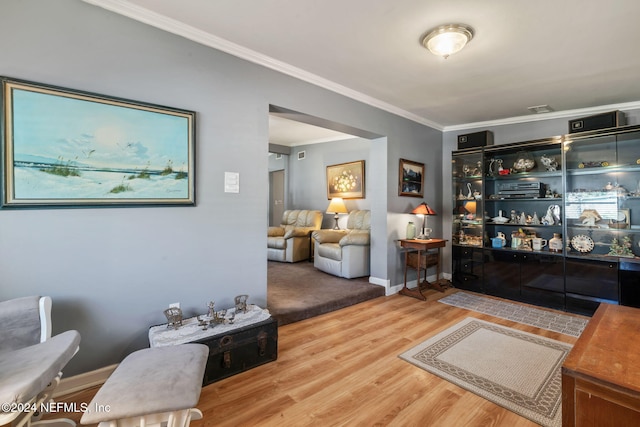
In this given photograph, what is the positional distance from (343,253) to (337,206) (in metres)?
1.63

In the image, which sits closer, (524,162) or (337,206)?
(524,162)

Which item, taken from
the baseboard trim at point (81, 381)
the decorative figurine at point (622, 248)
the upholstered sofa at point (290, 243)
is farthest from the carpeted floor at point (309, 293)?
the decorative figurine at point (622, 248)

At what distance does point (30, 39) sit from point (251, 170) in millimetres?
1549

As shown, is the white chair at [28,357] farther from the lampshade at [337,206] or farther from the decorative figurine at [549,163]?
the decorative figurine at [549,163]

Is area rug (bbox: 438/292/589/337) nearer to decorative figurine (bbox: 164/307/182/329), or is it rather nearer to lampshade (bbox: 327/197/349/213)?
lampshade (bbox: 327/197/349/213)

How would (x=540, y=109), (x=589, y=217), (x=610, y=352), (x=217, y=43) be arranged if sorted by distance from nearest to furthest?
(x=610, y=352), (x=217, y=43), (x=589, y=217), (x=540, y=109)

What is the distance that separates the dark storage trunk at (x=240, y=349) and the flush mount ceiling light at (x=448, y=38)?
252 centimetres

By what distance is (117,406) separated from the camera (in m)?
1.09

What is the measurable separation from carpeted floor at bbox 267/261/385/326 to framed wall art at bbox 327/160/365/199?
1.88m

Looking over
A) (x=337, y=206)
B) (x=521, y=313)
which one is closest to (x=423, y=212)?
(x=521, y=313)

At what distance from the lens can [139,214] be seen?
2043mm

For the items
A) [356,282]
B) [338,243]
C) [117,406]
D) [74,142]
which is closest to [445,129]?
[338,243]

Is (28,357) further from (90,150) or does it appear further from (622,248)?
(622,248)

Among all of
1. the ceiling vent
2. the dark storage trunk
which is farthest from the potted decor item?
the dark storage trunk
